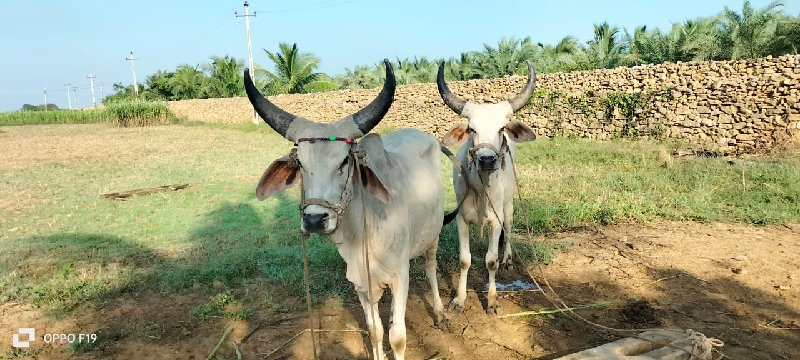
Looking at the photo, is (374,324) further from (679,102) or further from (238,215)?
(679,102)

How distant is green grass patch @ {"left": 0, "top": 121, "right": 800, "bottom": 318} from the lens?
192 inches

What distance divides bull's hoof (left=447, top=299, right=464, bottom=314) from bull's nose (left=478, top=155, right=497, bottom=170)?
1.22 m

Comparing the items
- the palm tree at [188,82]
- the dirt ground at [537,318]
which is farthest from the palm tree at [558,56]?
the palm tree at [188,82]

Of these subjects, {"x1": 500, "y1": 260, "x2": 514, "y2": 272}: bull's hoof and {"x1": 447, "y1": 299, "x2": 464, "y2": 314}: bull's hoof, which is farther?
{"x1": 500, "y1": 260, "x2": 514, "y2": 272}: bull's hoof

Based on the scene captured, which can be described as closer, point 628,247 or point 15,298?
point 15,298

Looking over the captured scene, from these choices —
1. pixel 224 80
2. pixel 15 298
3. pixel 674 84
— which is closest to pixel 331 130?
pixel 15 298

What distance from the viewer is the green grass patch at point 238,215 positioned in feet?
16.0

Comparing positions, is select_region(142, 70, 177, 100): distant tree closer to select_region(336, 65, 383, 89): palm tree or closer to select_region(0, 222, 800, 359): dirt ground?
select_region(336, 65, 383, 89): palm tree

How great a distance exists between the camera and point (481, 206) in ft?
14.3

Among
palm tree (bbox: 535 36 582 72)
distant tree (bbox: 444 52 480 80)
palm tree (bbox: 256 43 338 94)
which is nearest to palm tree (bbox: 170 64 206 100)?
palm tree (bbox: 256 43 338 94)

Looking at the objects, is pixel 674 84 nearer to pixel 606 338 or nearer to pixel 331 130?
pixel 606 338

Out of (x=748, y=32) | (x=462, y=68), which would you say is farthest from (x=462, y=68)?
(x=748, y=32)

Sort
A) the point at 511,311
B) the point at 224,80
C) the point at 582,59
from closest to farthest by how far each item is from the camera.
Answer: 1. the point at 511,311
2. the point at 582,59
3. the point at 224,80

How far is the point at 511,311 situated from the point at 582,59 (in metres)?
18.2
